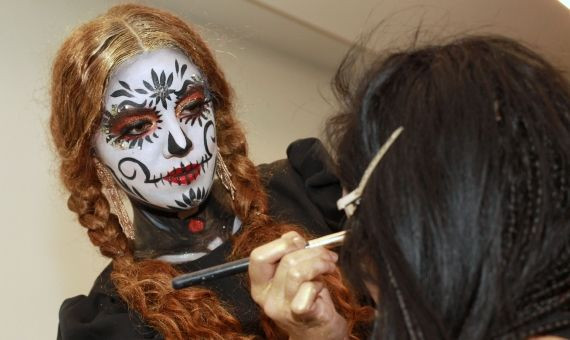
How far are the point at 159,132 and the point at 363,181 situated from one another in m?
0.46

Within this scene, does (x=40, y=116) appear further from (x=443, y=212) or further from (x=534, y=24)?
(x=534, y=24)

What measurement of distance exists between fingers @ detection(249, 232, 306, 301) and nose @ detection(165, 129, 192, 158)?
0.86ft

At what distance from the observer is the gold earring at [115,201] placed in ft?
3.64

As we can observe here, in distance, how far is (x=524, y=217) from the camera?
58 centimetres

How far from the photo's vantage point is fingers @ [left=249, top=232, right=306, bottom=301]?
2.63 feet

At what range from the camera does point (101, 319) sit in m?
1.04

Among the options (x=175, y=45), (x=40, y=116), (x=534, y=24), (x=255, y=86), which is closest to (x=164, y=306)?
(x=175, y=45)

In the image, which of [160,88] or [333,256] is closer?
[333,256]

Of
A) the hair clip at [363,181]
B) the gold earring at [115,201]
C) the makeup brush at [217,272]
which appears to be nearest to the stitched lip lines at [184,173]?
the gold earring at [115,201]

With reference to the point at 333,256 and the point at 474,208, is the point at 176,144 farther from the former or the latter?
the point at 474,208

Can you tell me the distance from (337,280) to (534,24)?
1.18m

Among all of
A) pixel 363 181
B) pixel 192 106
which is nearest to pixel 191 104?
pixel 192 106

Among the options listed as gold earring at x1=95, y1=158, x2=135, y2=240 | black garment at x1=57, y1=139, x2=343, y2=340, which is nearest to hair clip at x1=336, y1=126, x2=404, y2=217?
black garment at x1=57, y1=139, x2=343, y2=340

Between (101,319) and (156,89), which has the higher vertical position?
(156,89)
